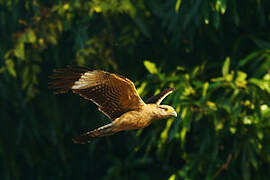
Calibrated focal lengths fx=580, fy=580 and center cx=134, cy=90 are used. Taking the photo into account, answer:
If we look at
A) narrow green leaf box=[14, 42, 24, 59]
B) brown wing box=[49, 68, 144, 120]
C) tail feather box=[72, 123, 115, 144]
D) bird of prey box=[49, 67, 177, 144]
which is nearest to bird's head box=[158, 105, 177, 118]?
bird of prey box=[49, 67, 177, 144]

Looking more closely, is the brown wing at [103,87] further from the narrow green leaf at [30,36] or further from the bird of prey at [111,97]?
the narrow green leaf at [30,36]

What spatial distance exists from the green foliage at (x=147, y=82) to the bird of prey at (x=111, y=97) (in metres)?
1.50

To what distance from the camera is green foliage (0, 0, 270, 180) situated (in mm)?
4930

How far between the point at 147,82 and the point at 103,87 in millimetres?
2063

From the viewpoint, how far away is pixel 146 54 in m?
5.95

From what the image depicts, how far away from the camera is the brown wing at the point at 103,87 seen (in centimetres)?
292

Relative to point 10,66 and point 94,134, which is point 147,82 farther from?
point 94,134

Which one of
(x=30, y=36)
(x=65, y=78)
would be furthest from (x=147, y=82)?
(x=65, y=78)

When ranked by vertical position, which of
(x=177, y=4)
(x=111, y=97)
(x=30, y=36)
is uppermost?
(x=177, y=4)

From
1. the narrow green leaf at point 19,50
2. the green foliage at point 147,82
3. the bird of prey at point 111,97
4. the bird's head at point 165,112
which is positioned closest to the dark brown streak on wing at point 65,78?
the bird of prey at point 111,97

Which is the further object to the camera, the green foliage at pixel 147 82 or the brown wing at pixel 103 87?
the green foliage at pixel 147 82

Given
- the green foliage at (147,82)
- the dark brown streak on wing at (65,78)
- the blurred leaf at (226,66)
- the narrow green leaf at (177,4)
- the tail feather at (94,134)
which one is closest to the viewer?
the dark brown streak on wing at (65,78)

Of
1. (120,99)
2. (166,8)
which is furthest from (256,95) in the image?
(120,99)

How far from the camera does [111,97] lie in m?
3.12
